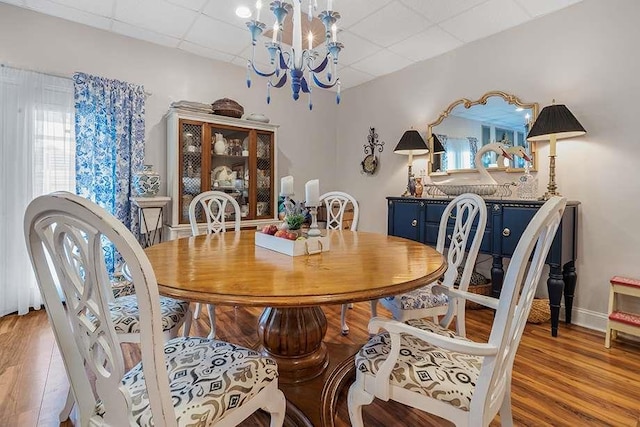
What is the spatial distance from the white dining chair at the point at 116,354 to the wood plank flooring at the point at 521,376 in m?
0.63

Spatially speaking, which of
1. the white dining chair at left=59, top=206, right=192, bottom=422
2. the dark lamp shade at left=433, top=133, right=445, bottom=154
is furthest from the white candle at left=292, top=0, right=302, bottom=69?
the dark lamp shade at left=433, top=133, right=445, bottom=154

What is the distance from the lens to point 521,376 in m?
1.85

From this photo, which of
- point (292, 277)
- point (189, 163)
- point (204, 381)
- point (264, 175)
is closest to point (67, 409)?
point (204, 381)

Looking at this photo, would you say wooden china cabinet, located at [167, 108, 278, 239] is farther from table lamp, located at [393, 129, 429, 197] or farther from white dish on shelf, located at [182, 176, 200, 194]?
table lamp, located at [393, 129, 429, 197]

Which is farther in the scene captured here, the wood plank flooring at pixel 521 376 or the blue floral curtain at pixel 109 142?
the blue floral curtain at pixel 109 142

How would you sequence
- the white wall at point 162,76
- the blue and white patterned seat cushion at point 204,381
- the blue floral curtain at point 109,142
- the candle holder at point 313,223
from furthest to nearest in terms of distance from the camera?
the blue floral curtain at point 109,142 < the white wall at point 162,76 < the candle holder at point 313,223 < the blue and white patterned seat cushion at point 204,381

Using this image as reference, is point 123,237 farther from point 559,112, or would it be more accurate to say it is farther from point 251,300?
point 559,112

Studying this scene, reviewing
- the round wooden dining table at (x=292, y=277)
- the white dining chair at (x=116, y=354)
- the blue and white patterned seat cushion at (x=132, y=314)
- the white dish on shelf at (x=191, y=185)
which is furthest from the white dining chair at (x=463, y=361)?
the white dish on shelf at (x=191, y=185)

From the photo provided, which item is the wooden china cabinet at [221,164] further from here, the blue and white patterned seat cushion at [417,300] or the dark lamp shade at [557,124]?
the dark lamp shade at [557,124]

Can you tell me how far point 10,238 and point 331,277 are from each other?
294 centimetres

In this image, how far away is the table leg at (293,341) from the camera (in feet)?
5.64

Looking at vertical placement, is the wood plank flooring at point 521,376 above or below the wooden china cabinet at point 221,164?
below

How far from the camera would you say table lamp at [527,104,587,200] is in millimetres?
2373

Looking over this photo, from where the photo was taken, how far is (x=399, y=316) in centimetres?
175
